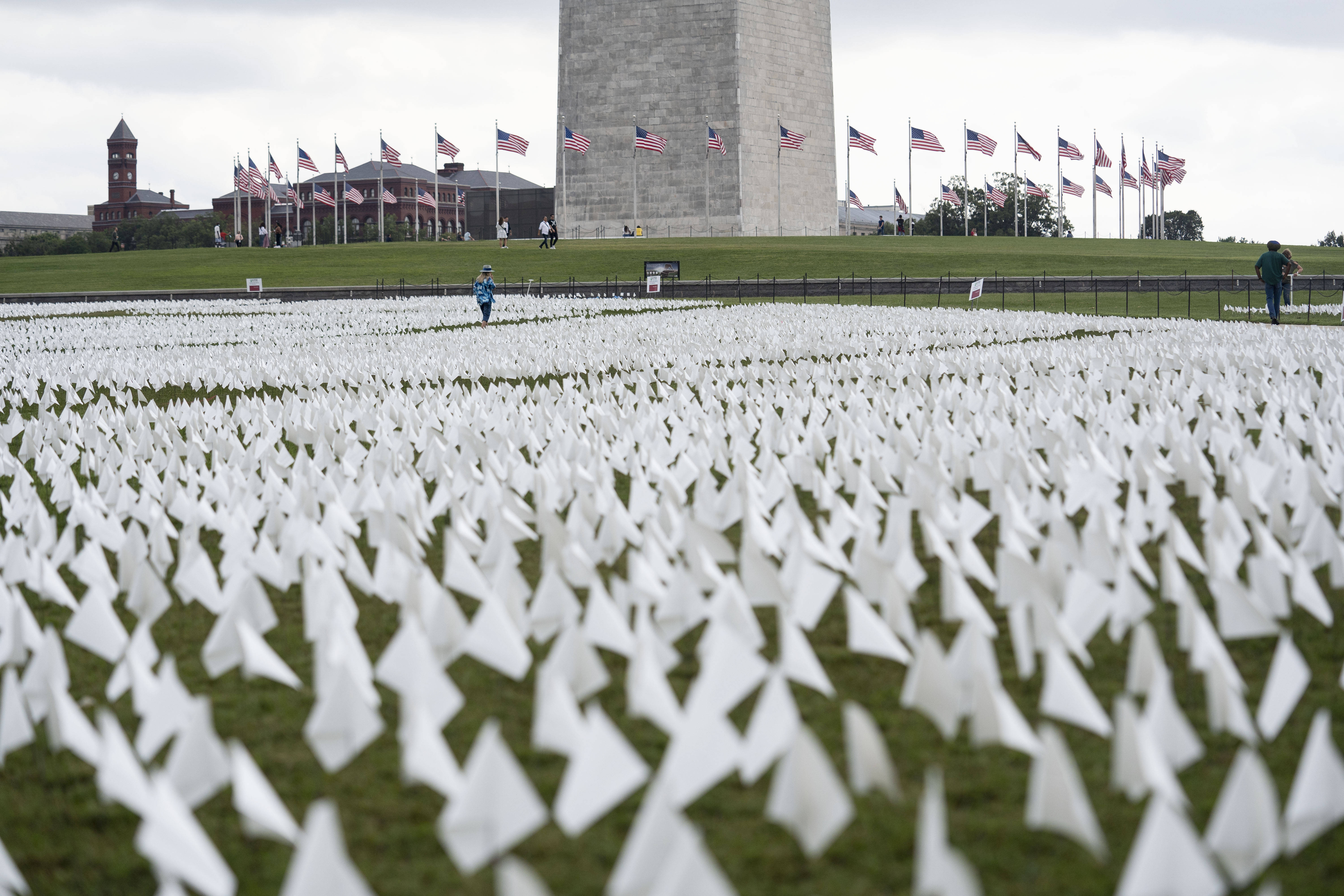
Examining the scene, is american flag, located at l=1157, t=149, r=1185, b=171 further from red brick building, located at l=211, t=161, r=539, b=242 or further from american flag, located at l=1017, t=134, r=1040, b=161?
red brick building, located at l=211, t=161, r=539, b=242

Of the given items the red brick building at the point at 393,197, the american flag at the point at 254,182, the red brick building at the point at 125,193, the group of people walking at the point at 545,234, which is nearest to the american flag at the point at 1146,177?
the group of people walking at the point at 545,234

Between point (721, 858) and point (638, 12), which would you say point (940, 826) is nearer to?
point (721, 858)

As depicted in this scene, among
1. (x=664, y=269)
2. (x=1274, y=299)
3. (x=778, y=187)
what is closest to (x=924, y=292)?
(x=664, y=269)

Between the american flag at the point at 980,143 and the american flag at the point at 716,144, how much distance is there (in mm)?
12266

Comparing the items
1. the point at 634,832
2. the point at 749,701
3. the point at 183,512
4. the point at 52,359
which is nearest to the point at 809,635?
the point at 749,701

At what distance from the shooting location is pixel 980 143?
56562 millimetres

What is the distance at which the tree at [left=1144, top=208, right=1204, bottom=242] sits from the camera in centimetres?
11044

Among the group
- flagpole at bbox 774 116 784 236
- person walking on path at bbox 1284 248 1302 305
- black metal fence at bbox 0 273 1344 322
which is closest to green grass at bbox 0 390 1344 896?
person walking on path at bbox 1284 248 1302 305

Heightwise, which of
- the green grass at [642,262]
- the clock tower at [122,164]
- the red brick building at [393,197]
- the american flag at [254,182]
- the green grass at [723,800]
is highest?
the clock tower at [122,164]

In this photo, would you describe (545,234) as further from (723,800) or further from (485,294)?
(723,800)

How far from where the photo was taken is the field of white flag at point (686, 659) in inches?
109

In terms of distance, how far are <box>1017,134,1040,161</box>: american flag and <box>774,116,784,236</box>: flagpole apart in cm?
1245

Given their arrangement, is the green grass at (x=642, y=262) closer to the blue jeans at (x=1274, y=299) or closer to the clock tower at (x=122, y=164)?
the blue jeans at (x=1274, y=299)

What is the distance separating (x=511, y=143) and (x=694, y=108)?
12.3 m
